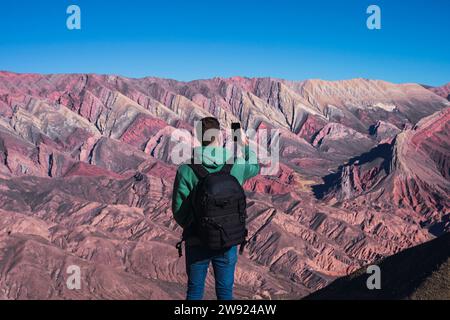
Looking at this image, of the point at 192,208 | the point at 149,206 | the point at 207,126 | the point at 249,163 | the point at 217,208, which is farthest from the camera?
the point at 149,206

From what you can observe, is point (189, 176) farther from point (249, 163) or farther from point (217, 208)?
point (249, 163)

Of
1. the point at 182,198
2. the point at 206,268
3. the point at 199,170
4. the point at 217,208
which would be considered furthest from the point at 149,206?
the point at 217,208

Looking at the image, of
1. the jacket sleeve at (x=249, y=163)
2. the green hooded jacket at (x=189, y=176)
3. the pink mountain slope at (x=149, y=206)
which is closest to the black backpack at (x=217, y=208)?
the green hooded jacket at (x=189, y=176)

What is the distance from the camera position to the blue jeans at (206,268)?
325 inches

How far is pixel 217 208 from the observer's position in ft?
25.5

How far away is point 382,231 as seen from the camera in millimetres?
81938

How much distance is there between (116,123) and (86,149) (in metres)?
34.4

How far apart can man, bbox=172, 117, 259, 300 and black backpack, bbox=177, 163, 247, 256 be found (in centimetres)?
12

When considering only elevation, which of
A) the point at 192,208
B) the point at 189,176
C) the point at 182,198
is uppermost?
the point at 189,176

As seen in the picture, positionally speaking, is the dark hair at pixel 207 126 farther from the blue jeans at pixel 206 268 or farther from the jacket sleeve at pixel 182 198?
the blue jeans at pixel 206 268

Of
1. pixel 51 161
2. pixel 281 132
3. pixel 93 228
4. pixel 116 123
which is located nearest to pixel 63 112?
pixel 116 123

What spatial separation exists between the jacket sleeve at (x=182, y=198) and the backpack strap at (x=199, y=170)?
0.48ft

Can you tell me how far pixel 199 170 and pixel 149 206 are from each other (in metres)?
83.2

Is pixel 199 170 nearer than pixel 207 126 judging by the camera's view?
Yes
